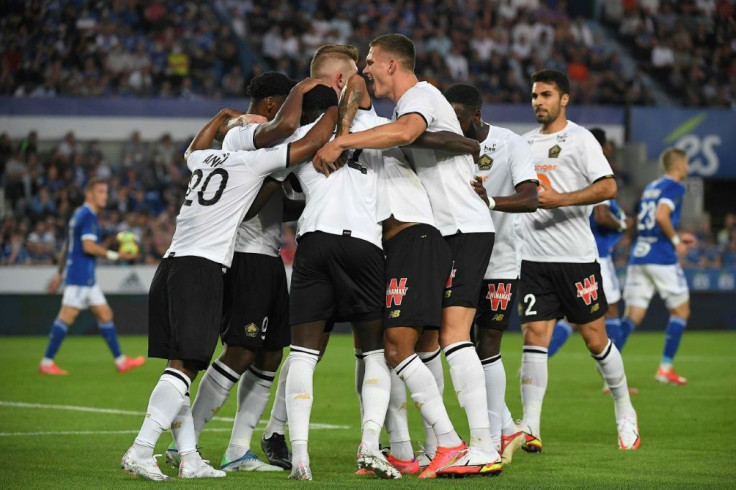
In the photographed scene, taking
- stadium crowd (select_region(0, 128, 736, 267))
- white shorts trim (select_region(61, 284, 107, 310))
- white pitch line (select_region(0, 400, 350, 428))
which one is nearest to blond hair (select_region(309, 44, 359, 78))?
white pitch line (select_region(0, 400, 350, 428))

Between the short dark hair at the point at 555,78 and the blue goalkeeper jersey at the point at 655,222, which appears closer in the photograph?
the short dark hair at the point at 555,78

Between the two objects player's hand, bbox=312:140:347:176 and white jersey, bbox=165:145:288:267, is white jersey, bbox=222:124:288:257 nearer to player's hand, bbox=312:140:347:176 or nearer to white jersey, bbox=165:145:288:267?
white jersey, bbox=165:145:288:267

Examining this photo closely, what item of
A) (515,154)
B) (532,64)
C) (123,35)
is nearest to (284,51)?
(123,35)

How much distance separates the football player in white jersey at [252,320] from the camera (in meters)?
7.22

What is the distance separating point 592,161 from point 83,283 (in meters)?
8.35

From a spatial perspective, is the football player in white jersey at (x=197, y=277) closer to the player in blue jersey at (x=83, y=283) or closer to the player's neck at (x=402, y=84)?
the player's neck at (x=402, y=84)

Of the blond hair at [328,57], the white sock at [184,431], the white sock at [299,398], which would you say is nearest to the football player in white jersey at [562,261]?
the blond hair at [328,57]

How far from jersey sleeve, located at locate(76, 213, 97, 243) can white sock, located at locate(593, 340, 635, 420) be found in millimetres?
8060

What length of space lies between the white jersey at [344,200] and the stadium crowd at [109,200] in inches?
589

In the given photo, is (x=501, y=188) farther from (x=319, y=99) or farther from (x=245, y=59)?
(x=245, y=59)

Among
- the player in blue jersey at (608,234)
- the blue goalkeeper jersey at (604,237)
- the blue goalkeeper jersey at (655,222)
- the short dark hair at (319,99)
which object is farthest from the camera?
the blue goalkeeper jersey at (655,222)

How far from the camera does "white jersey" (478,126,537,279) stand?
787 centimetres

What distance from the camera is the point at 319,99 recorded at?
6.93 metres

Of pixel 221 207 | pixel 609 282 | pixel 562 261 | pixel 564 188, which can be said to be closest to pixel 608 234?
pixel 609 282
